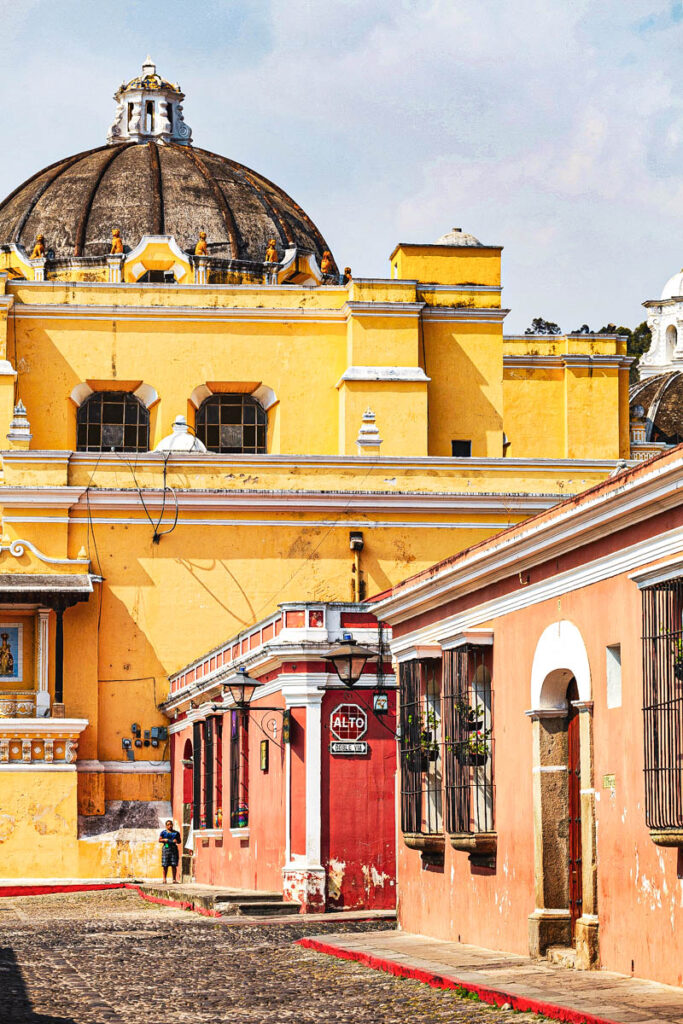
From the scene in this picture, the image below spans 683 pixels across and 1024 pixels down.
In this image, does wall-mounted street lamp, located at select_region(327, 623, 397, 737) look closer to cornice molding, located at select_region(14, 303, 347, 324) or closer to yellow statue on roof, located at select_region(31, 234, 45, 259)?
A: cornice molding, located at select_region(14, 303, 347, 324)

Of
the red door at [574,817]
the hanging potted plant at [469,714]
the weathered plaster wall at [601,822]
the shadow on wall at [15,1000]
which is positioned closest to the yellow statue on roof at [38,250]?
the weathered plaster wall at [601,822]

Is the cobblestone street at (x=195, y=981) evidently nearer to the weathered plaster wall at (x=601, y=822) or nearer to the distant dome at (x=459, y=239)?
the weathered plaster wall at (x=601, y=822)

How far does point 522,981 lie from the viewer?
10.9 m

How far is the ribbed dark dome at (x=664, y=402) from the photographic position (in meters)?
49.8

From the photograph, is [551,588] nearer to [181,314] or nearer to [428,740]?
[428,740]

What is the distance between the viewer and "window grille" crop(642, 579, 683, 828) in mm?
10086

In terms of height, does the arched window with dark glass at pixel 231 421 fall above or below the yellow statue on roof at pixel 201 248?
below

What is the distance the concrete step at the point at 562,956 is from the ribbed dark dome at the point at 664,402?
36.7m

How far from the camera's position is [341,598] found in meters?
26.8

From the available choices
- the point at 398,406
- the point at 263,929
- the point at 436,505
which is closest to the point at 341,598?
the point at 436,505

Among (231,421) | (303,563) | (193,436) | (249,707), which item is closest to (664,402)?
(231,421)

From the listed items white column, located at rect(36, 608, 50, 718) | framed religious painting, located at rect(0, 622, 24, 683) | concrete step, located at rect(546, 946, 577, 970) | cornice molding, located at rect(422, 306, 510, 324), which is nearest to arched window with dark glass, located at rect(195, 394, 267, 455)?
cornice molding, located at rect(422, 306, 510, 324)

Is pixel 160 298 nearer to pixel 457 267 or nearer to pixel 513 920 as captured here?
pixel 457 267

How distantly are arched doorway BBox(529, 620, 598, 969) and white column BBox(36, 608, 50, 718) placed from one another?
579 inches
